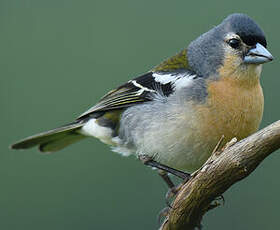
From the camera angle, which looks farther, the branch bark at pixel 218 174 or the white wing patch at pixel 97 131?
the white wing patch at pixel 97 131

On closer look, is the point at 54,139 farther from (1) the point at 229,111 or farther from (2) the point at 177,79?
(1) the point at 229,111

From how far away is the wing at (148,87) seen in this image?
4391mm

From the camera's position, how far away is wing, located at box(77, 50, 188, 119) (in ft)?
14.4

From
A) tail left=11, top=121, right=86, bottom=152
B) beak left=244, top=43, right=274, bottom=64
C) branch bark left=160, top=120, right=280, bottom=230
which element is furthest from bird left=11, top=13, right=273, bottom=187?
branch bark left=160, top=120, right=280, bottom=230

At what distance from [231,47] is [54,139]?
1807mm

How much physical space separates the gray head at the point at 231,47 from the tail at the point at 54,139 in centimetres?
124

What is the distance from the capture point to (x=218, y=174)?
10.5 ft

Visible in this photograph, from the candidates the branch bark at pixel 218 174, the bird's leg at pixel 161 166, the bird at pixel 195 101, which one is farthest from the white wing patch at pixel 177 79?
the branch bark at pixel 218 174

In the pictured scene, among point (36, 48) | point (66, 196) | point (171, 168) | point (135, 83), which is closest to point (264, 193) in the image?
point (171, 168)

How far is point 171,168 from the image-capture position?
14.1 ft

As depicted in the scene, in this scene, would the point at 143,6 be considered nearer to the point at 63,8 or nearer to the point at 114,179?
the point at 63,8

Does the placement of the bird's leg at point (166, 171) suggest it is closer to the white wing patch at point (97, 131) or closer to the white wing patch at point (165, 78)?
the white wing patch at point (97, 131)

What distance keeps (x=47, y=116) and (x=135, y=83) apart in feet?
5.05

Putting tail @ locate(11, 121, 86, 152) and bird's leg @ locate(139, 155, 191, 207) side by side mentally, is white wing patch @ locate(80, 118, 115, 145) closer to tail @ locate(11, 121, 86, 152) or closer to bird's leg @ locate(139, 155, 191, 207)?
tail @ locate(11, 121, 86, 152)
